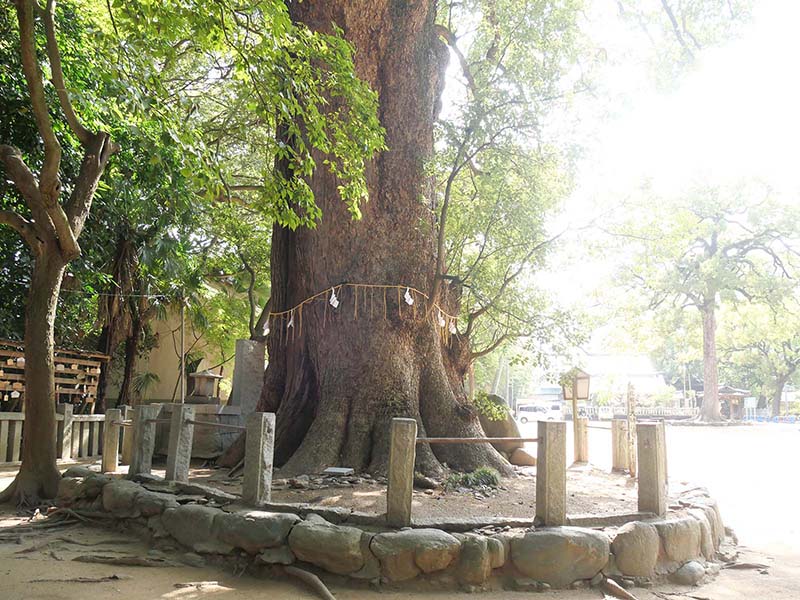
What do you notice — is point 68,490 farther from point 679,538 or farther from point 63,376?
point 63,376

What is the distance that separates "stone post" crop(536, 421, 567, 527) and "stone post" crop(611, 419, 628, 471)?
473 cm

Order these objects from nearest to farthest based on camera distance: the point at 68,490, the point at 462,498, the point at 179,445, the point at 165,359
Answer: the point at 462,498 → the point at 179,445 → the point at 68,490 → the point at 165,359

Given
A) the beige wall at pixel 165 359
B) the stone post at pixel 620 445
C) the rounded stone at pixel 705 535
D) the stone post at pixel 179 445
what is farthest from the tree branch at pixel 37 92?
the beige wall at pixel 165 359

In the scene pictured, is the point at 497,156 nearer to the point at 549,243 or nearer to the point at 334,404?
the point at 549,243

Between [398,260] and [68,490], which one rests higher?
[398,260]

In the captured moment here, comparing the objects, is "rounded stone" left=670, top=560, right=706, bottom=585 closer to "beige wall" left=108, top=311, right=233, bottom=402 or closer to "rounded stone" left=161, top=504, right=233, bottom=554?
"rounded stone" left=161, top=504, right=233, bottom=554

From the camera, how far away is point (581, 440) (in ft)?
34.2

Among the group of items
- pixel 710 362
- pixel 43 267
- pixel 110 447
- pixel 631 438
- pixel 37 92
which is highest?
pixel 37 92

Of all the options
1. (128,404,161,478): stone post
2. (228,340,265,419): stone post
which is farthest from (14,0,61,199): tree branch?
(228,340,265,419): stone post

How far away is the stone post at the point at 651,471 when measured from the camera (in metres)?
5.21

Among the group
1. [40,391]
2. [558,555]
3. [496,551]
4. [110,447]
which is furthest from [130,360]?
[558,555]

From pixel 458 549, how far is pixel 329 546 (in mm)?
956

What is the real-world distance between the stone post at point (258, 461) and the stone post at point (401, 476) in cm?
119

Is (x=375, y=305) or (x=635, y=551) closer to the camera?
(x=635, y=551)
